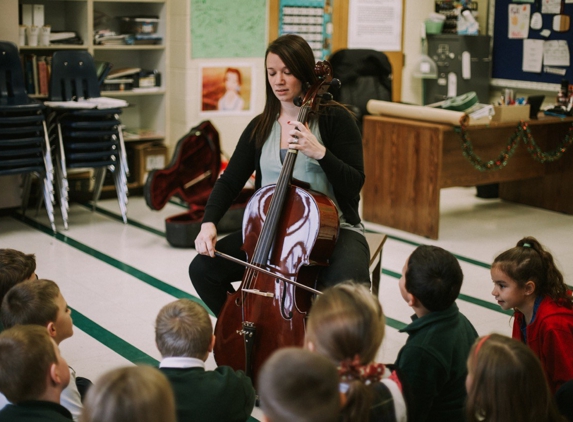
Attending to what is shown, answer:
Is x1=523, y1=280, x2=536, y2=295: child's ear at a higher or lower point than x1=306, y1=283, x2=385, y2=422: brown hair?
lower

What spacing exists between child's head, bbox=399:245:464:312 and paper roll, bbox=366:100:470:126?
2.87 metres

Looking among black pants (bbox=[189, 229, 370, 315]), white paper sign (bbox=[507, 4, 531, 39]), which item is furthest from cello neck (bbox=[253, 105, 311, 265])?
white paper sign (bbox=[507, 4, 531, 39])

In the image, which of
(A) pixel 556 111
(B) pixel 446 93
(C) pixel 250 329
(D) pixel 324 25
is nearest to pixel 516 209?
(A) pixel 556 111

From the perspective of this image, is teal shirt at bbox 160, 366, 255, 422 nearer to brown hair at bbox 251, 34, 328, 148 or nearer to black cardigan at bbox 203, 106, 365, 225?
black cardigan at bbox 203, 106, 365, 225

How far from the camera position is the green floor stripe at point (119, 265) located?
12.8ft

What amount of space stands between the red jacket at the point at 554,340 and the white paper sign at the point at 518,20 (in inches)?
201

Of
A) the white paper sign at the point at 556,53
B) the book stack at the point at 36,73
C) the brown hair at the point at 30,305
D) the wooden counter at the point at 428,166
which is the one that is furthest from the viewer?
the white paper sign at the point at 556,53

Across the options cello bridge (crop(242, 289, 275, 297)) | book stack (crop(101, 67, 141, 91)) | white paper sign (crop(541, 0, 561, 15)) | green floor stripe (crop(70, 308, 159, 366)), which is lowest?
green floor stripe (crop(70, 308, 159, 366))

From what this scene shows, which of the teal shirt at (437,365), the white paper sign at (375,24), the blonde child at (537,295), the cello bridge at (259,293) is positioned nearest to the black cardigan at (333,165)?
the cello bridge at (259,293)

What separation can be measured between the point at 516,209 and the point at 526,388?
449 centimetres

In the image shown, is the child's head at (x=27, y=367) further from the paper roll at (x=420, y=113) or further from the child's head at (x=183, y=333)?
the paper roll at (x=420, y=113)

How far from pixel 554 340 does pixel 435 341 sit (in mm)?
466

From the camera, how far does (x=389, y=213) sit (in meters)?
5.31

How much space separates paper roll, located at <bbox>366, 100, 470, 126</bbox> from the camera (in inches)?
192
